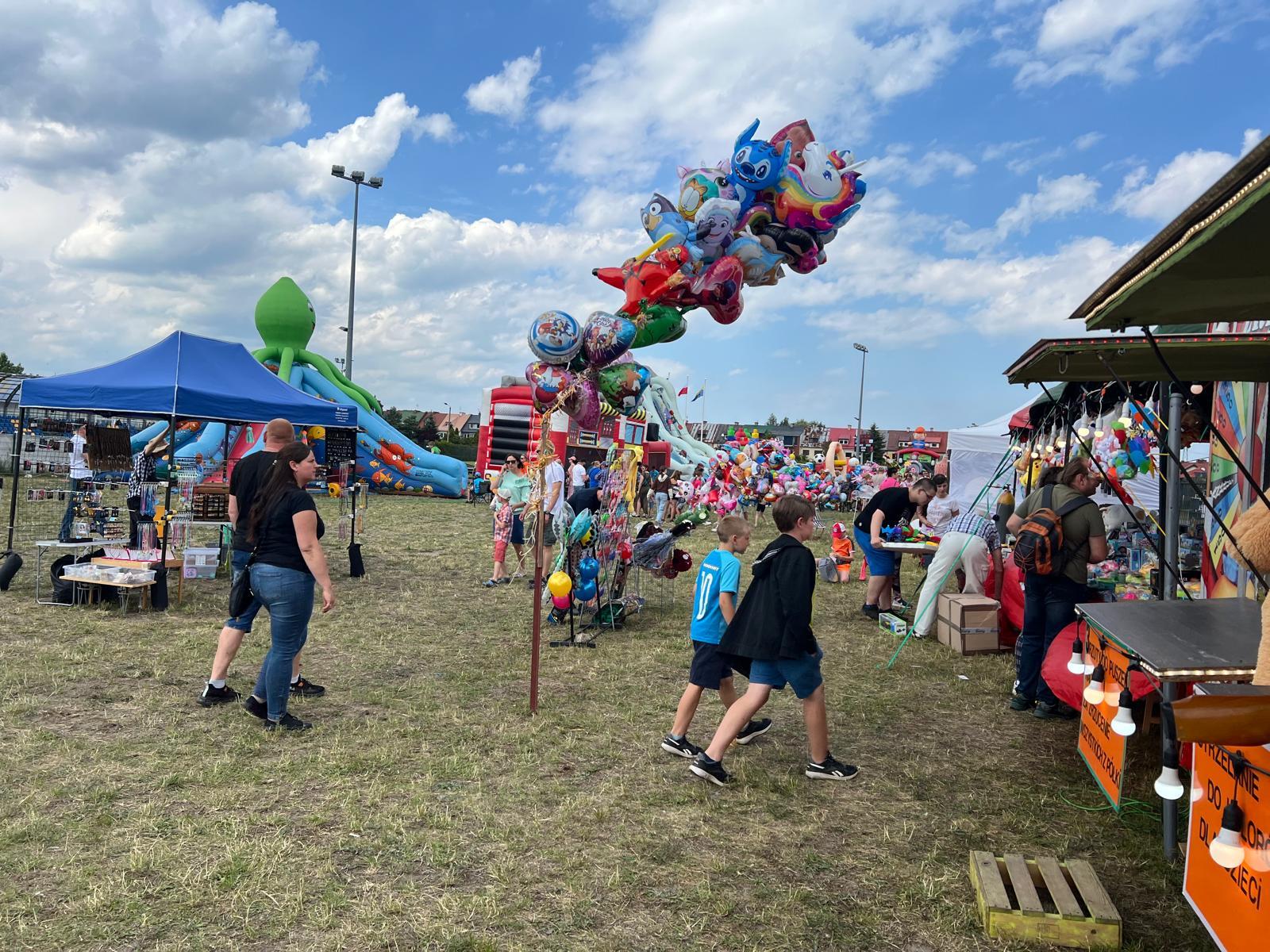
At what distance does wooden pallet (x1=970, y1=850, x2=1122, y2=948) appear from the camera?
117 inches

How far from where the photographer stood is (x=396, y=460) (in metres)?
24.2

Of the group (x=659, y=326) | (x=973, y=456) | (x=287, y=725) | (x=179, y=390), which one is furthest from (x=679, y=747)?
(x=973, y=456)

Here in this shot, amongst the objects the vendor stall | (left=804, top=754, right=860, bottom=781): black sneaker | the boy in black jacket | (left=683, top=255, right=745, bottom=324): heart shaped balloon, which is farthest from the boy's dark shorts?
(left=683, top=255, right=745, bottom=324): heart shaped balloon

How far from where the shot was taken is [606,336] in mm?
10766

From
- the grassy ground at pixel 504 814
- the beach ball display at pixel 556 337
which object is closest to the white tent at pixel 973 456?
the beach ball display at pixel 556 337

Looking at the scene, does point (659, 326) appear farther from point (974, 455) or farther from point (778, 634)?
point (974, 455)

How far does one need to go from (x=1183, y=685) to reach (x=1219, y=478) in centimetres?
349

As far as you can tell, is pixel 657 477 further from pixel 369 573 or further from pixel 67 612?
pixel 67 612

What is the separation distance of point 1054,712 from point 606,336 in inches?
267

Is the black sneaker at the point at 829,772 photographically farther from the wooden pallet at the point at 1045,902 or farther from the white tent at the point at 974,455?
the white tent at the point at 974,455

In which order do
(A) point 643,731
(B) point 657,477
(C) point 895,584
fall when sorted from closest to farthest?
(A) point 643,731 < (C) point 895,584 < (B) point 657,477

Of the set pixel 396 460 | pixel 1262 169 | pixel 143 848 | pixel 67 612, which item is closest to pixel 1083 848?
pixel 1262 169

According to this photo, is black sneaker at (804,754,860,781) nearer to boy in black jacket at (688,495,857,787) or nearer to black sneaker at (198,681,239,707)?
boy in black jacket at (688,495,857,787)

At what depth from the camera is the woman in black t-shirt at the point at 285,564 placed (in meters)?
4.73
